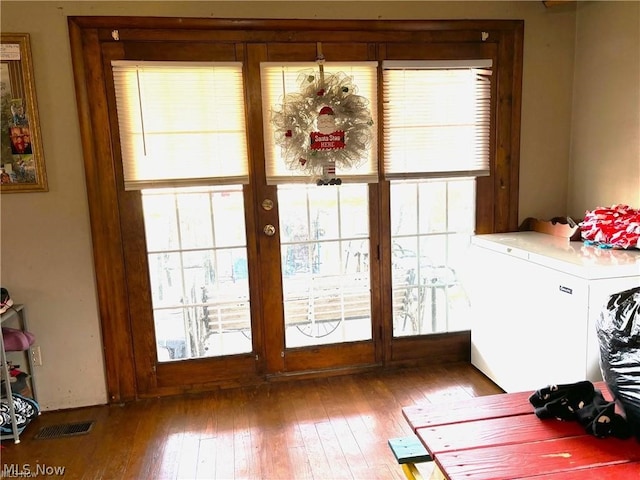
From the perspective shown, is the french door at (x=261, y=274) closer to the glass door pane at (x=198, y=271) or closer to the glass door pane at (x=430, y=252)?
the glass door pane at (x=198, y=271)

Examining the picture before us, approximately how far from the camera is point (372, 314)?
10.1ft

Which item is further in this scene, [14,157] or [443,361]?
[443,361]

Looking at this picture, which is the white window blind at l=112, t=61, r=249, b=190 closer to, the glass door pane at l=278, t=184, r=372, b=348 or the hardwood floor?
the glass door pane at l=278, t=184, r=372, b=348

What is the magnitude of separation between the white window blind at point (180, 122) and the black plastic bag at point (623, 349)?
1.89 metres

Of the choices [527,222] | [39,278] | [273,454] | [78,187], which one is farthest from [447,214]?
[39,278]

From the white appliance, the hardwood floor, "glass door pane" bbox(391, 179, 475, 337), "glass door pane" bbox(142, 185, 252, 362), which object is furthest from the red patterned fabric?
"glass door pane" bbox(142, 185, 252, 362)

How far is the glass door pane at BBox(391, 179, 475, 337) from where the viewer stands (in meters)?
3.02

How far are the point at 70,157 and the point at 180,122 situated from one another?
596mm

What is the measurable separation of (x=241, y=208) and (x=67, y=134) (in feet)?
3.20

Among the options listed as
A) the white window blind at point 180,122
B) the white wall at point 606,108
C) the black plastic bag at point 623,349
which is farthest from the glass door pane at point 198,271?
the white wall at point 606,108

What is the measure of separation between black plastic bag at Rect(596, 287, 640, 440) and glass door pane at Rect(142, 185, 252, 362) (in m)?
1.87

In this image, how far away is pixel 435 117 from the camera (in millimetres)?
2898

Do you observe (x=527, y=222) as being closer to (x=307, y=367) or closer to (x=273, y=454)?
(x=307, y=367)

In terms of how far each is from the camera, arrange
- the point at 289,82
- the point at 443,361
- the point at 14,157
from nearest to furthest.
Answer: the point at 14,157 → the point at 289,82 → the point at 443,361
